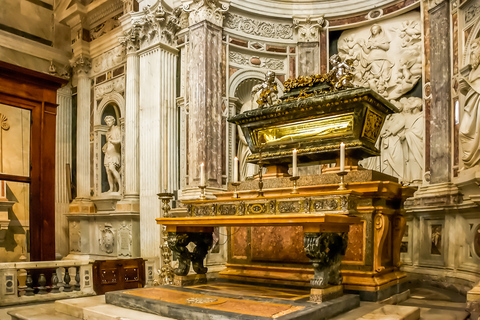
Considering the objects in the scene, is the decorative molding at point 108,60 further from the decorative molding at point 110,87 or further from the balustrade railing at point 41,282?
the balustrade railing at point 41,282

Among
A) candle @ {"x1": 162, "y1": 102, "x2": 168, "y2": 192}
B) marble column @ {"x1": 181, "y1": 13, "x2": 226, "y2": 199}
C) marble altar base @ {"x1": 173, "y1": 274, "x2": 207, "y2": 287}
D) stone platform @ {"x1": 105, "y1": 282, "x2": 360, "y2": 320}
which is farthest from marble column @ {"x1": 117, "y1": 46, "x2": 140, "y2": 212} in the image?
stone platform @ {"x1": 105, "y1": 282, "x2": 360, "y2": 320}

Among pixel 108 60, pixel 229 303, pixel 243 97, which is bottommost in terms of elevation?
pixel 229 303

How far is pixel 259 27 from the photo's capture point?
862cm

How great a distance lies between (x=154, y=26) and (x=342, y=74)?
469 centimetres

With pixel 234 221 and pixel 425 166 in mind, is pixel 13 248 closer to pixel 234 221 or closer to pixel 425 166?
pixel 234 221

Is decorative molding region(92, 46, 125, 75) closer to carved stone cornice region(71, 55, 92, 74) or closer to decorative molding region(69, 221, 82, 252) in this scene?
carved stone cornice region(71, 55, 92, 74)

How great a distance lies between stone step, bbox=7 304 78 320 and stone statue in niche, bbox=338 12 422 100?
20.1 ft

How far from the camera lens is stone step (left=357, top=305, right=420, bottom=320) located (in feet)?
12.2

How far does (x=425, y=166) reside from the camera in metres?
6.95

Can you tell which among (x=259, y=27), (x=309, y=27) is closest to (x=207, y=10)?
(x=259, y=27)

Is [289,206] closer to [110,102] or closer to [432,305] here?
[432,305]

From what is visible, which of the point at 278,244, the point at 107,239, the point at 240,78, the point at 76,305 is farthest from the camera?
the point at 107,239

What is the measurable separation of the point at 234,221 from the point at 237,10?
5295 millimetres

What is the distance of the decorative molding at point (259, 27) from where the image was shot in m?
8.32
